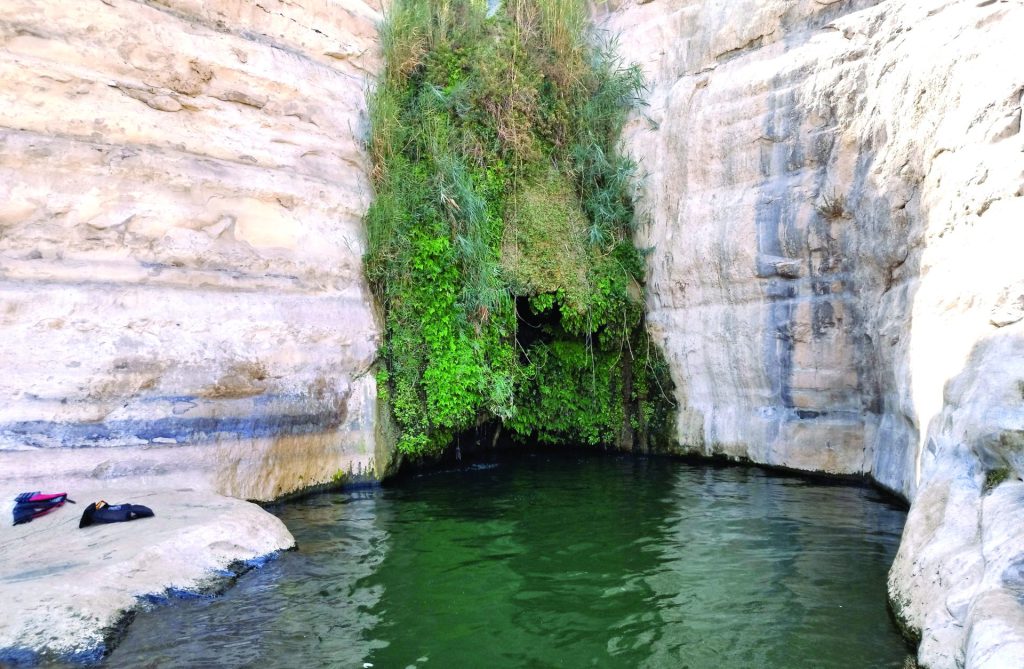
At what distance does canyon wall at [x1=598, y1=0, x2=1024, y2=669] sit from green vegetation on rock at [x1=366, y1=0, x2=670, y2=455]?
1.76 feet

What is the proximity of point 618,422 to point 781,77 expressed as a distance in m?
4.57

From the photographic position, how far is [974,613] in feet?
10.4

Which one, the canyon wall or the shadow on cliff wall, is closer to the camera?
the canyon wall

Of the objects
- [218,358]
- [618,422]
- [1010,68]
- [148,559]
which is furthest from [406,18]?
[148,559]

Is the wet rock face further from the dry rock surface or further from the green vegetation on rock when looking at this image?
the green vegetation on rock

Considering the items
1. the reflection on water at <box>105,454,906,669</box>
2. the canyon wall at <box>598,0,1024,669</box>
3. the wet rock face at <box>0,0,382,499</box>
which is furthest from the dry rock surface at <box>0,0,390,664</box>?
the canyon wall at <box>598,0,1024,669</box>

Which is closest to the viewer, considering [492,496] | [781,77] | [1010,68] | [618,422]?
[1010,68]

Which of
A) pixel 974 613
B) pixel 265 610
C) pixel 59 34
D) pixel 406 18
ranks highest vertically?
pixel 406 18

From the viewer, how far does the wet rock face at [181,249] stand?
644cm

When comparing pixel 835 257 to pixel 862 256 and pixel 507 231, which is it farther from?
pixel 507 231

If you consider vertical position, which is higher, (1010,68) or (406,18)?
(406,18)

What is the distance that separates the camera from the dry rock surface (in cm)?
614

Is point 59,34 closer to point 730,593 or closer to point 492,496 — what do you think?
point 492,496

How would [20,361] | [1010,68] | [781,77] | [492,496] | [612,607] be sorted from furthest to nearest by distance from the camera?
[781,77], [492,496], [20,361], [1010,68], [612,607]
